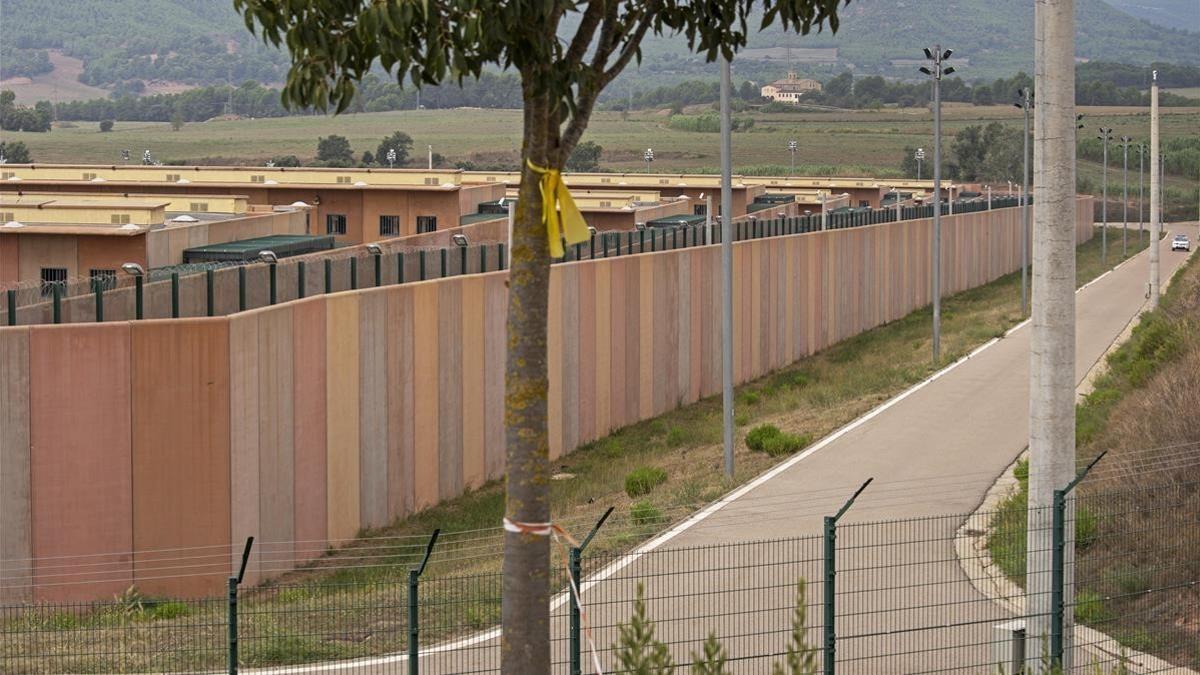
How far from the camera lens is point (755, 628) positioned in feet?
45.3

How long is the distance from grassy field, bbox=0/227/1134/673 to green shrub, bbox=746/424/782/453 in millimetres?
199

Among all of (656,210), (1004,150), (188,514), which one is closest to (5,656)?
(188,514)

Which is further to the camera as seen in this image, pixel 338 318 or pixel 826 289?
pixel 826 289

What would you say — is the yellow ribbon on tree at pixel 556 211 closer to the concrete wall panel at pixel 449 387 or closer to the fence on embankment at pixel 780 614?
the fence on embankment at pixel 780 614

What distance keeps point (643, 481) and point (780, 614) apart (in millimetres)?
11094

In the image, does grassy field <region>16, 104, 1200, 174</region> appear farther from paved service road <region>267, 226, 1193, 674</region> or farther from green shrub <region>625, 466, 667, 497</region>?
green shrub <region>625, 466, 667, 497</region>

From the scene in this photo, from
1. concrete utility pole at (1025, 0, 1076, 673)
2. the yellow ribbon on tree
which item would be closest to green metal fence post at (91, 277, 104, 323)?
concrete utility pole at (1025, 0, 1076, 673)

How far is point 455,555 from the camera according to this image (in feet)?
67.7

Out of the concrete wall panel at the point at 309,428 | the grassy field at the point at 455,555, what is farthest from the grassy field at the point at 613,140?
the concrete wall panel at the point at 309,428

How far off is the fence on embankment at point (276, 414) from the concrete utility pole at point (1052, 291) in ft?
32.5

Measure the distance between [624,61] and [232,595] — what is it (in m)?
4.10

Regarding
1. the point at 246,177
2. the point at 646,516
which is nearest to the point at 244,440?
the point at 646,516

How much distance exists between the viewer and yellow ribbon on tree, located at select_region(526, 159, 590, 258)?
858 cm

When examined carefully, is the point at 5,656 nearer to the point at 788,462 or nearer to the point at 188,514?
the point at 188,514
